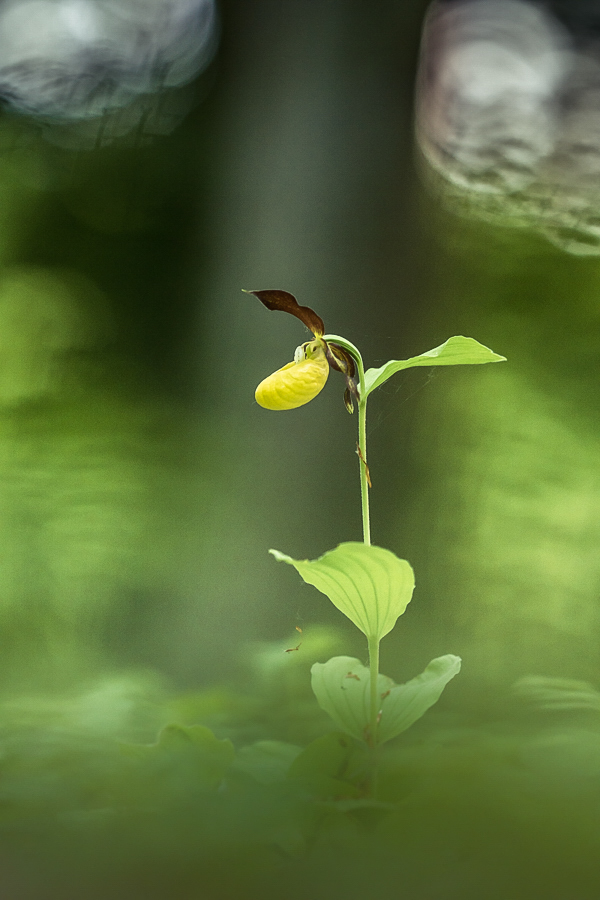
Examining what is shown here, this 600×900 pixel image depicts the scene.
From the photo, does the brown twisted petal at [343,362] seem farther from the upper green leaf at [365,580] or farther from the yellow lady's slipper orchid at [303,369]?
the upper green leaf at [365,580]

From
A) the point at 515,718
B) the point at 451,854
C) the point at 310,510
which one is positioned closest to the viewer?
the point at 451,854

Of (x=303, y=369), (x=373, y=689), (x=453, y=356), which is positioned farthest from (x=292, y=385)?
(x=373, y=689)

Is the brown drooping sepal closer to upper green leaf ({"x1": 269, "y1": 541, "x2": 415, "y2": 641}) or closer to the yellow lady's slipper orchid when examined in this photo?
the yellow lady's slipper orchid

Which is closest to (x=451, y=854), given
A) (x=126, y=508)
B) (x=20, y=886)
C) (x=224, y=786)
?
(x=224, y=786)

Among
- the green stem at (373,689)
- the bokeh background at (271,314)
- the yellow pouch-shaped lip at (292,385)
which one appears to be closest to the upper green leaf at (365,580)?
the green stem at (373,689)

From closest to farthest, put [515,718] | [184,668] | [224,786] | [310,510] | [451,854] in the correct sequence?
1. [451,854]
2. [224,786]
3. [515,718]
4. [184,668]
5. [310,510]

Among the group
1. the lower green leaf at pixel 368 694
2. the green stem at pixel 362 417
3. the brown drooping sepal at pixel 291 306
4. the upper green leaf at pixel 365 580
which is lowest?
the lower green leaf at pixel 368 694

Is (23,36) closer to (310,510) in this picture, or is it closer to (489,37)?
(489,37)
